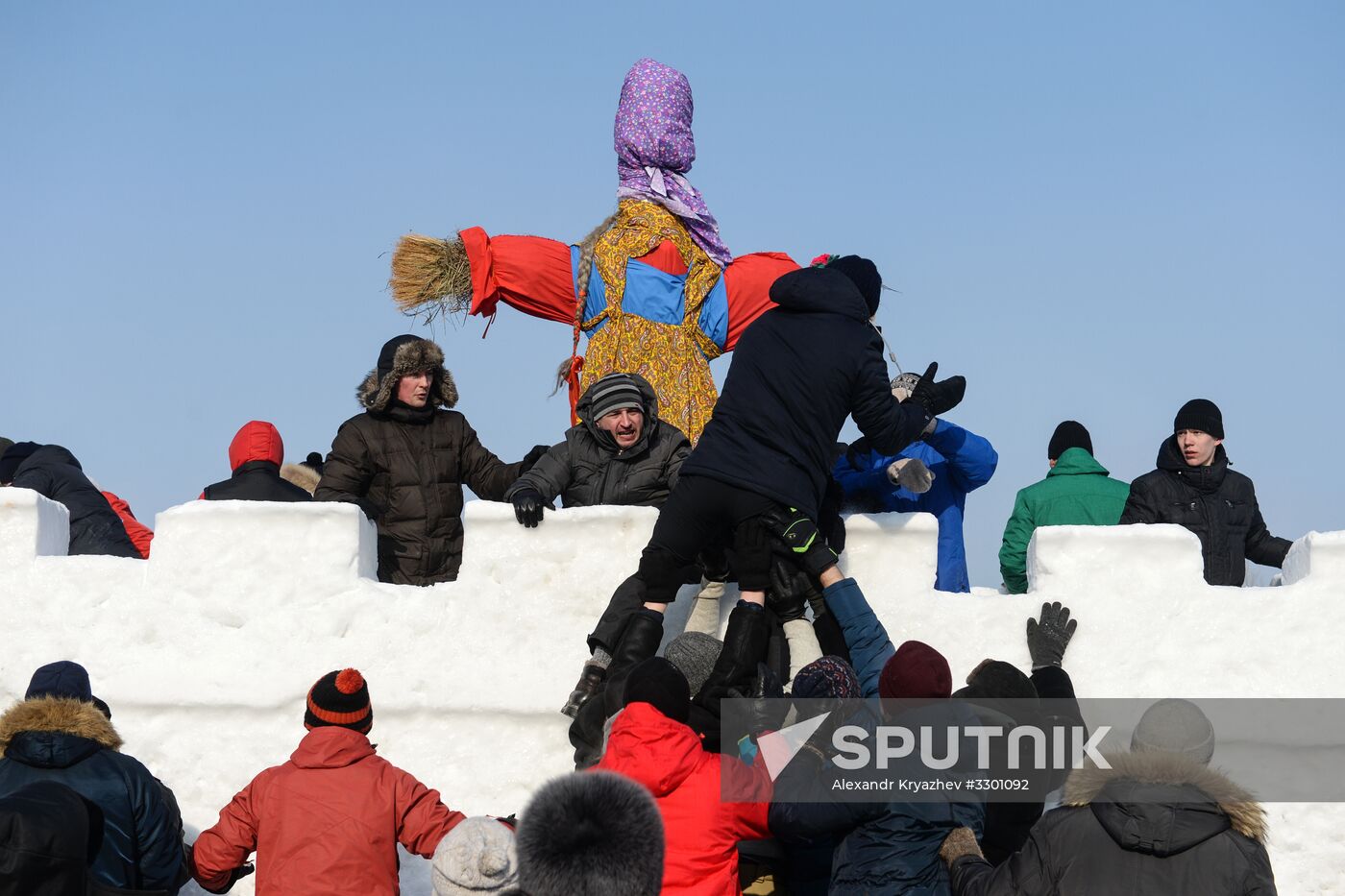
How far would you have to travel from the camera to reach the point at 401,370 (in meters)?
8.22

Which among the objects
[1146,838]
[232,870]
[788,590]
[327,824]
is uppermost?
[788,590]

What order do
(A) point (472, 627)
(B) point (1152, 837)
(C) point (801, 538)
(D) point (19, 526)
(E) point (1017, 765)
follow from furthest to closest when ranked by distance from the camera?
(D) point (19, 526), (A) point (472, 627), (C) point (801, 538), (E) point (1017, 765), (B) point (1152, 837)

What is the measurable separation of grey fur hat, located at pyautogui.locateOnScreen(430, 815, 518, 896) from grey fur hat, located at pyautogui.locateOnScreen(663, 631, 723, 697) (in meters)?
1.63

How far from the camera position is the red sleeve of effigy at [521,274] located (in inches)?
354

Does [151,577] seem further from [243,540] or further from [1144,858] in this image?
[1144,858]

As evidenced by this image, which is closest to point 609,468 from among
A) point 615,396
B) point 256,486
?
point 615,396

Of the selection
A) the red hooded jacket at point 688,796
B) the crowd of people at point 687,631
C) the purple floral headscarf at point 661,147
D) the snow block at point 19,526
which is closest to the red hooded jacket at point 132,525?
the crowd of people at point 687,631

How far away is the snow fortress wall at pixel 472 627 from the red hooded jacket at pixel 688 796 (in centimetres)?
191

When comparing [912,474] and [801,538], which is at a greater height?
[912,474]

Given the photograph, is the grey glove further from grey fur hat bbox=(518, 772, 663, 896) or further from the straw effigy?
grey fur hat bbox=(518, 772, 663, 896)

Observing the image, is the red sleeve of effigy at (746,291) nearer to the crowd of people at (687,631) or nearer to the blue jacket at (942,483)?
the crowd of people at (687,631)

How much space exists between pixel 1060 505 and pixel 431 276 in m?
3.32

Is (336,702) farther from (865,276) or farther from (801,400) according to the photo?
(865,276)

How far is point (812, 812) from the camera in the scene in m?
5.56
